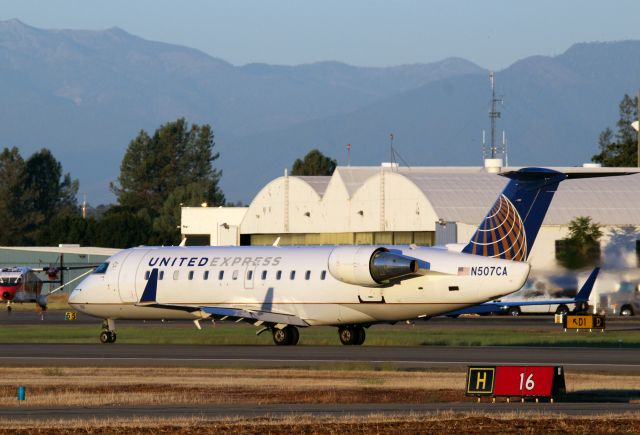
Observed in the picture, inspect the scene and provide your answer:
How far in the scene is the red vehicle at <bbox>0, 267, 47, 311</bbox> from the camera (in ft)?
321

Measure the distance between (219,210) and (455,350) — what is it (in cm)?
6876

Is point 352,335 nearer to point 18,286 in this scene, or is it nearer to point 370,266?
point 370,266

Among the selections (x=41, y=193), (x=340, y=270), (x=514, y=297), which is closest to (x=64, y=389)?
(x=340, y=270)

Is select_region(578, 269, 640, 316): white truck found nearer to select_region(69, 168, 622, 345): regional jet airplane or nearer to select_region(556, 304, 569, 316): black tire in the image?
select_region(556, 304, 569, 316): black tire

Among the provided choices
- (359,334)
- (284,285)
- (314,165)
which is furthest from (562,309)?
(314,165)

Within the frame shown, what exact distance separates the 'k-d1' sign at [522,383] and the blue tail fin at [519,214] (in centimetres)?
1647

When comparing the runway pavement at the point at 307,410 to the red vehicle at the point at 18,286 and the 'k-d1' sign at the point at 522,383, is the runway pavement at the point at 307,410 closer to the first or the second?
the 'k-d1' sign at the point at 522,383

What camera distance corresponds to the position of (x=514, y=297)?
73.1 meters

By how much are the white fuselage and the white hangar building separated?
109ft

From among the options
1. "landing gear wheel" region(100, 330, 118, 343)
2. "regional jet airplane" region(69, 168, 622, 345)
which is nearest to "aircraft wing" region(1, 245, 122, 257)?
"landing gear wheel" region(100, 330, 118, 343)

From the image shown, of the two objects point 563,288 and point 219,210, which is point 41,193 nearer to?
point 219,210

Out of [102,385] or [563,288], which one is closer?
[102,385]

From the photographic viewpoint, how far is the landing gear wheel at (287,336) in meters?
48.6

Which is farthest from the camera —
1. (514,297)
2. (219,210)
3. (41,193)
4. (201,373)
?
(41,193)
